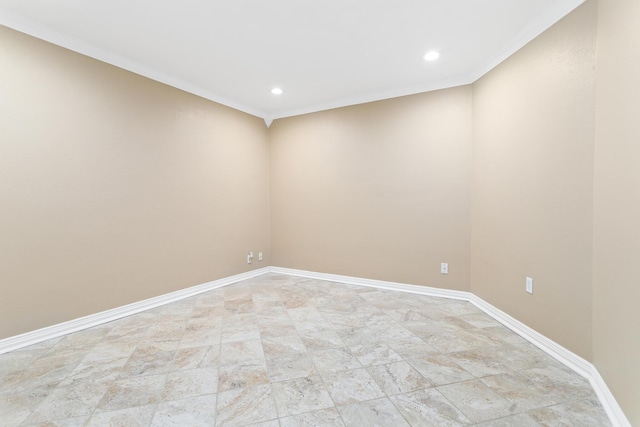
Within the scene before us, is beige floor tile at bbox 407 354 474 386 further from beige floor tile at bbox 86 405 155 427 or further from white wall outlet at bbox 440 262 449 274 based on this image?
beige floor tile at bbox 86 405 155 427

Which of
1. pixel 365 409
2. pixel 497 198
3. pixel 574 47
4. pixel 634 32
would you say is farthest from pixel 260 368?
pixel 574 47

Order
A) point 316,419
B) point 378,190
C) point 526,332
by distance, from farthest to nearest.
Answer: point 378,190
point 526,332
point 316,419

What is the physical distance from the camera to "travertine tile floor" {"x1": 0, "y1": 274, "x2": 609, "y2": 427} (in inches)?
58.9

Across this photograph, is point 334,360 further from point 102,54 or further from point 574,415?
point 102,54

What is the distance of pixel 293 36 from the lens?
244 cm

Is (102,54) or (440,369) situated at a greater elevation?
(102,54)

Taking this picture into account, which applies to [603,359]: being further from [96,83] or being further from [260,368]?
[96,83]

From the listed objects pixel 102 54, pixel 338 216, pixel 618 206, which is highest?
pixel 102 54

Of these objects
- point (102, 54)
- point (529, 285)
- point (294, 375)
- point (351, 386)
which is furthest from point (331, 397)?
point (102, 54)

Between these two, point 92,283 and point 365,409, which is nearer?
point 365,409

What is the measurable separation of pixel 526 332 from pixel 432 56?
2683mm

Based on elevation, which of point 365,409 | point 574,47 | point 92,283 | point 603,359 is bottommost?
point 365,409

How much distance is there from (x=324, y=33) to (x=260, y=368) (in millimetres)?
2703

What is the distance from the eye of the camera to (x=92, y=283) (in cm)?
263
